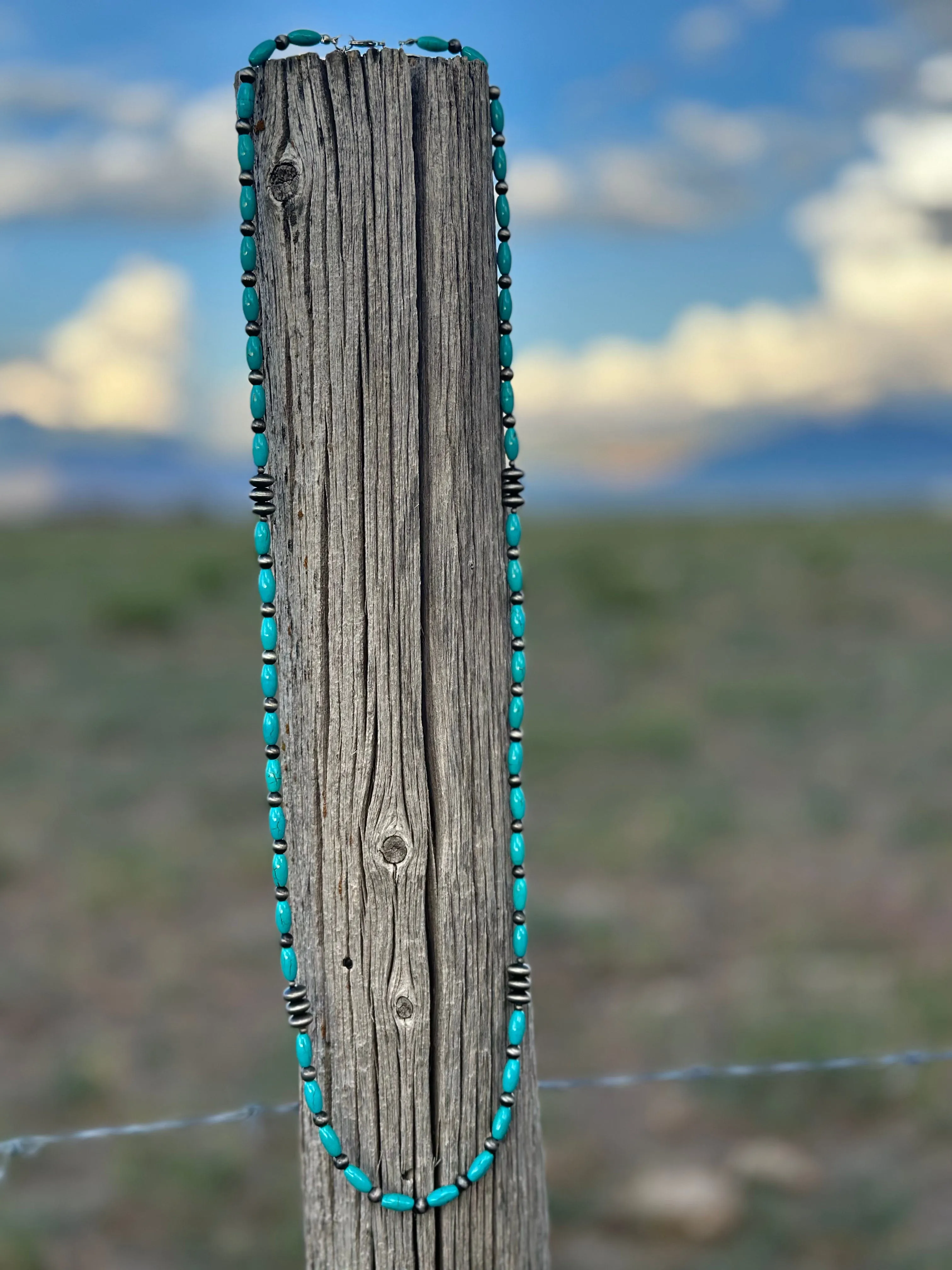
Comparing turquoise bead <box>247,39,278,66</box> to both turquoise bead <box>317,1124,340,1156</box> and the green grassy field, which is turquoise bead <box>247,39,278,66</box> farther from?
the green grassy field

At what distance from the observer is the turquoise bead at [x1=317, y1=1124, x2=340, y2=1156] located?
2031 mm

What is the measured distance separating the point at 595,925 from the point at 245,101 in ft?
→ 18.6

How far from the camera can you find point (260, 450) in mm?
1966

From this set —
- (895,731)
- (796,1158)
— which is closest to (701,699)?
(895,731)

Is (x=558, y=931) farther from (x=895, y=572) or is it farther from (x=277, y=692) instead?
(x=895, y=572)

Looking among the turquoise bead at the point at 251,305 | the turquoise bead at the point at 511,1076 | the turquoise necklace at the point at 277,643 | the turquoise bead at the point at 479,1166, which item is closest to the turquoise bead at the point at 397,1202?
the turquoise necklace at the point at 277,643

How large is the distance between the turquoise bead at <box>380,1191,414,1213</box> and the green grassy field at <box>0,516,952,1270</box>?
2574 millimetres

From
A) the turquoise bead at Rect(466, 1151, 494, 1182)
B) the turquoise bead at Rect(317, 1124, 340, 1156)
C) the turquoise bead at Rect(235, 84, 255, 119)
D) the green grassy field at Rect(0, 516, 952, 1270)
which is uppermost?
the turquoise bead at Rect(235, 84, 255, 119)

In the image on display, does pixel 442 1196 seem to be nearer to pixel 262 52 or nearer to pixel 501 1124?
pixel 501 1124

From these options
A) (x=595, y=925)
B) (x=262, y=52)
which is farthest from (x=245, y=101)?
(x=595, y=925)

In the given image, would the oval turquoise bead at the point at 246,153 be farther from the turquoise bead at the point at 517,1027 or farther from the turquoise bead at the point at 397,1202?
the turquoise bead at the point at 397,1202

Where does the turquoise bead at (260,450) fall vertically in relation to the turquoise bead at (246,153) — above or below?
below

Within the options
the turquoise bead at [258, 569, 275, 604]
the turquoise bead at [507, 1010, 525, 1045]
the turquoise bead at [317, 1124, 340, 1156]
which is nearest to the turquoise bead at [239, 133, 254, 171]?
the turquoise bead at [258, 569, 275, 604]

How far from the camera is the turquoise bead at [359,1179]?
2.03 m
